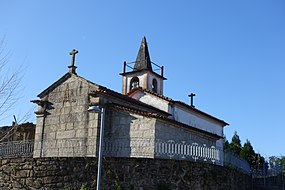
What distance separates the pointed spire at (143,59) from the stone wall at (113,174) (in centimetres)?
2035

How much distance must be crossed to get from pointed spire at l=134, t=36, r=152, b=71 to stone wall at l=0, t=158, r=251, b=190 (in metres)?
20.3

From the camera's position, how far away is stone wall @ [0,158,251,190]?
1301 cm

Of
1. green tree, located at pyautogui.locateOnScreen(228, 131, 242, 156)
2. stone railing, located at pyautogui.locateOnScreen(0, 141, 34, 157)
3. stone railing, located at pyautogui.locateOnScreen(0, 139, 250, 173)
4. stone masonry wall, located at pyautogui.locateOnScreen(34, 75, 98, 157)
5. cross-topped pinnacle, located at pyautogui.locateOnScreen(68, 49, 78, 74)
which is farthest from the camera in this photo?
green tree, located at pyautogui.locateOnScreen(228, 131, 242, 156)

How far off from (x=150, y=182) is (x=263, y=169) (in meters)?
12.6

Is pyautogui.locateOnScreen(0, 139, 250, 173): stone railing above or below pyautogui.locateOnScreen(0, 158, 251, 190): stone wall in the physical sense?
above

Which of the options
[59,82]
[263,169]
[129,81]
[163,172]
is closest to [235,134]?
[129,81]

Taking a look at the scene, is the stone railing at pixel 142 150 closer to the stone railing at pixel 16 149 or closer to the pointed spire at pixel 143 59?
the stone railing at pixel 16 149

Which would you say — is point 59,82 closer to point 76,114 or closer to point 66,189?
Result: point 76,114

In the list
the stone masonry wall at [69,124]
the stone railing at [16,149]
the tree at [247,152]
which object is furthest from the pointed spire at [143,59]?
the stone railing at [16,149]

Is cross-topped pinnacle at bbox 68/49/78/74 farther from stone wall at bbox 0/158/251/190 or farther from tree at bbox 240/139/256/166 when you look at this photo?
tree at bbox 240/139/256/166

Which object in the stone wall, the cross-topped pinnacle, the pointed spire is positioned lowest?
the stone wall

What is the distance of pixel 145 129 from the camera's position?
18.6 meters

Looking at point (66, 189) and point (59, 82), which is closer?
point (66, 189)

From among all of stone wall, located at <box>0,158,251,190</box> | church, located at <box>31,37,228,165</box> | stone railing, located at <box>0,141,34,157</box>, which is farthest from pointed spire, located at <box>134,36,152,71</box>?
stone wall, located at <box>0,158,251,190</box>
